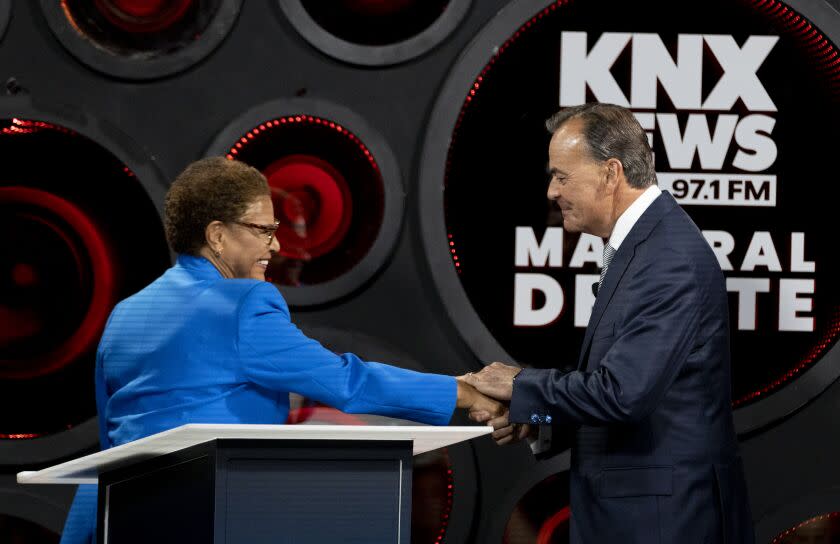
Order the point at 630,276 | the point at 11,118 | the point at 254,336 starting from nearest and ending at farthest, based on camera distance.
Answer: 1. the point at 254,336
2. the point at 630,276
3. the point at 11,118

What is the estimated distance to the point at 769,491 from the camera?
2.61 m

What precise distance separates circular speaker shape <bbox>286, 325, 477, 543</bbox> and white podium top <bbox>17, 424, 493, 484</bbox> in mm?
987

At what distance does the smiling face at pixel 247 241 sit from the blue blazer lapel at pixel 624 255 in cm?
61

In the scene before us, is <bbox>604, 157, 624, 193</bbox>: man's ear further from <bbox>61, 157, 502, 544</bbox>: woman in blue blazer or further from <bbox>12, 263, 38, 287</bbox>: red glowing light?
<bbox>12, 263, 38, 287</bbox>: red glowing light

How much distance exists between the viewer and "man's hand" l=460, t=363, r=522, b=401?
215cm

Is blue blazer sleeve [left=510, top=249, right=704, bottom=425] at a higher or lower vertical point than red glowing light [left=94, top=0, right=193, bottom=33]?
lower

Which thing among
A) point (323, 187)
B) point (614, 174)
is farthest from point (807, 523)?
point (323, 187)

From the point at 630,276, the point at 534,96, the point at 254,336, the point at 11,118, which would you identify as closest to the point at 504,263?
the point at 534,96

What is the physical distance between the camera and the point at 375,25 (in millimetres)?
2586

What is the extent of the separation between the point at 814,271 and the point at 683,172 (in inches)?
14.9

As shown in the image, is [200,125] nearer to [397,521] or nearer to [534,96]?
[534,96]

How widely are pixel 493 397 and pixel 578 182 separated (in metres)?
0.45

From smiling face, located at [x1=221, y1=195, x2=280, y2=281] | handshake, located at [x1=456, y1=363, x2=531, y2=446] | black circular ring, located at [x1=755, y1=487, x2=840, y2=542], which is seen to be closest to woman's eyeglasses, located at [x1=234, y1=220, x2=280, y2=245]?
smiling face, located at [x1=221, y1=195, x2=280, y2=281]

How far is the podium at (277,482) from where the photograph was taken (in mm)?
1365
